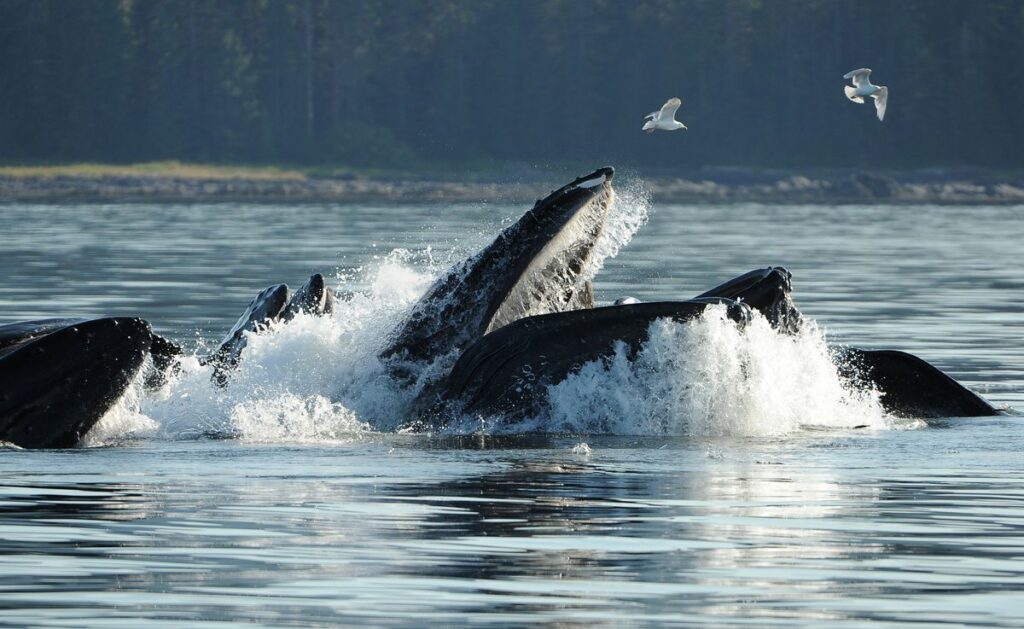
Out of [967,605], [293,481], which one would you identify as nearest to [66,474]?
[293,481]

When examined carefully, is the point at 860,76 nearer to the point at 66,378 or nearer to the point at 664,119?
the point at 664,119

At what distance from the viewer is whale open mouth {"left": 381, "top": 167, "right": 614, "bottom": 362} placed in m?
15.4

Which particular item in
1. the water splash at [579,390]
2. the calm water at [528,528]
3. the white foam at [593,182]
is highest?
the white foam at [593,182]

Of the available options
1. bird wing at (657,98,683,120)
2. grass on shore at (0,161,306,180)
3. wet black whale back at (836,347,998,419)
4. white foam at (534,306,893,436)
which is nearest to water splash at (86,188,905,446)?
white foam at (534,306,893,436)

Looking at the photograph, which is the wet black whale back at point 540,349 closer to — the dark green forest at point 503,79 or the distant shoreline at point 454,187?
the distant shoreline at point 454,187

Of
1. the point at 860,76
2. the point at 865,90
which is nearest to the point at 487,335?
the point at 865,90

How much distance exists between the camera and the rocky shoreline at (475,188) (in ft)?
304

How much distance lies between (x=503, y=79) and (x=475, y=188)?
26815 mm

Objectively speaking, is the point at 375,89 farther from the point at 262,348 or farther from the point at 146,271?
the point at 262,348

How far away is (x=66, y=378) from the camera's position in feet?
47.5

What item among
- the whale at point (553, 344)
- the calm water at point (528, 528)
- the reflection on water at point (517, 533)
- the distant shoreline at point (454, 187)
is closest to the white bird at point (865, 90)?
the calm water at point (528, 528)

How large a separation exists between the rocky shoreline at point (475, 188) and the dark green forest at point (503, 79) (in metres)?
10.9

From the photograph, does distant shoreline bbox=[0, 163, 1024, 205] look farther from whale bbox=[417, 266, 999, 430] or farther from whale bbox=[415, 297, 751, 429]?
whale bbox=[415, 297, 751, 429]

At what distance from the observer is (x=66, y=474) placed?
13695mm
